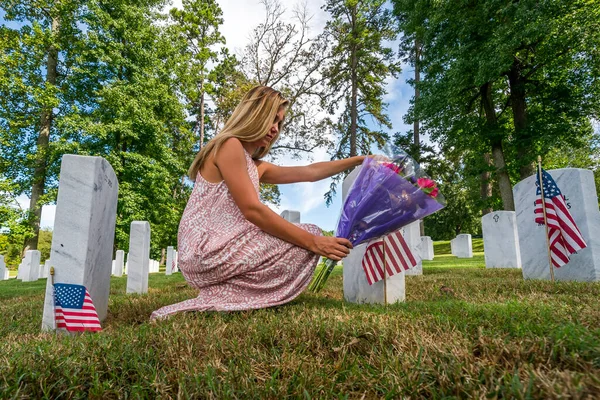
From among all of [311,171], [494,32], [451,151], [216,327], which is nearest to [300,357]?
[216,327]

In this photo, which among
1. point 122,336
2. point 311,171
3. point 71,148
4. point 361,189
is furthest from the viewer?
point 71,148

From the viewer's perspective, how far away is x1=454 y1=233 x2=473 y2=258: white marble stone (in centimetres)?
1592

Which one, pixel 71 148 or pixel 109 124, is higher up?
pixel 109 124

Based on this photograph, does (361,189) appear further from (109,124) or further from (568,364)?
(109,124)

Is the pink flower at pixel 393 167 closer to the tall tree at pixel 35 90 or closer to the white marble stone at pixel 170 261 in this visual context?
the white marble stone at pixel 170 261

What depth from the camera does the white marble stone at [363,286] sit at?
10.9ft

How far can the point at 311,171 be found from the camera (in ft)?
11.4

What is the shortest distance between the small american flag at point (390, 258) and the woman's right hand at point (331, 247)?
83 centimetres

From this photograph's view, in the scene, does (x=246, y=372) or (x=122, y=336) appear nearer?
(x=246, y=372)

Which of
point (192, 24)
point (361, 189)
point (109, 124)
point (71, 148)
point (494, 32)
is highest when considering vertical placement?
point (192, 24)

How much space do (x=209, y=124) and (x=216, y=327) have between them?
2127 centimetres

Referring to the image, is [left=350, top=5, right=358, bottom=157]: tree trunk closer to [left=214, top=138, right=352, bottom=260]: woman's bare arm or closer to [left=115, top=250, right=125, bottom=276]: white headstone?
[left=115, top=250, right=125, bottom=276]: white headstone

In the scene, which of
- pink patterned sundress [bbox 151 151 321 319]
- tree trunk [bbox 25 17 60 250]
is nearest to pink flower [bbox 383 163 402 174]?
pink patterned sundress [bbox 151 151 321 319]

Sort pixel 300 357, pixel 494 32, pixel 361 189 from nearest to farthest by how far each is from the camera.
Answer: pixel 300 357, pixel 361 189, pixel 494 32
